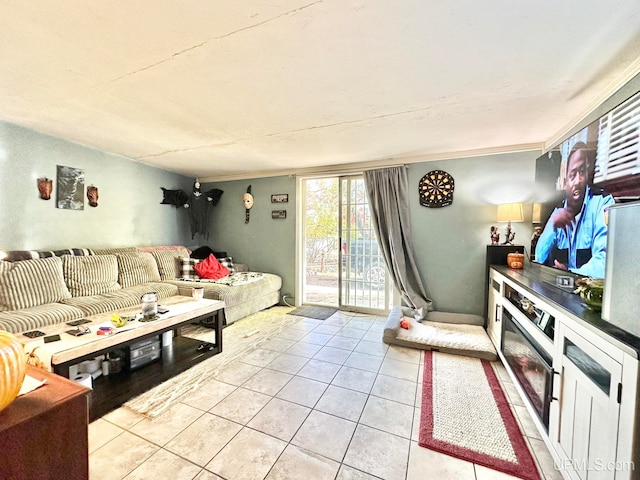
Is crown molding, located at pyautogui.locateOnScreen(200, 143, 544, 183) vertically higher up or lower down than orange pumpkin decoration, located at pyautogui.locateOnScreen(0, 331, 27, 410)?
higher up

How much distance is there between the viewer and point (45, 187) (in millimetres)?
3029

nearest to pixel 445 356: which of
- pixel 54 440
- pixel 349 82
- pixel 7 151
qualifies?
pixel 349 82

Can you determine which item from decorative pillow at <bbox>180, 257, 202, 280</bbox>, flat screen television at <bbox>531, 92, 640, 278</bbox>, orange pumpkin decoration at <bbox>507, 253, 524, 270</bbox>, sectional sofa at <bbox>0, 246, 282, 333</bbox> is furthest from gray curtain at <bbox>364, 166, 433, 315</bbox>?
decorative pillow at <bbox>180, 257, 202, 280</bbox>

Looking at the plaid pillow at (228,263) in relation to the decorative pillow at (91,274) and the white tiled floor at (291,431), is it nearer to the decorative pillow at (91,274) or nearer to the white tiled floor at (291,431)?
the decorative pillow at (91,274)

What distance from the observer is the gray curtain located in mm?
3658

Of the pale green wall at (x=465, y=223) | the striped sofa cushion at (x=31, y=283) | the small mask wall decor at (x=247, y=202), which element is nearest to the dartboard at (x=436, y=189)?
the pale green wall at (x=465, y=223)

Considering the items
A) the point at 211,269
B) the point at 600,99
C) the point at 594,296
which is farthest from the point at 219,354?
the point at 600,99

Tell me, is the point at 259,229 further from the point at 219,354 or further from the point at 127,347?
the point at 127,347

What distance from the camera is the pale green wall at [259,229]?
4562 mm

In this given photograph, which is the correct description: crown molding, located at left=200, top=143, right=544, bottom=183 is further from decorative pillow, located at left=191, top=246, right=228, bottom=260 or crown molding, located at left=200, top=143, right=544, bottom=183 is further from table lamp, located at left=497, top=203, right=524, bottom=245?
decorative pillow, located at left=191, top=246, right=228, bottom=260

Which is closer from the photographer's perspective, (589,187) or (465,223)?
(589,187)

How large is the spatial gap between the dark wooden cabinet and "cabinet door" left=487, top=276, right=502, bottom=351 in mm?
2997

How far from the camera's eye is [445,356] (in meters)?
2.69

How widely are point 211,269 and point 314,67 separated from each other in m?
3.38
